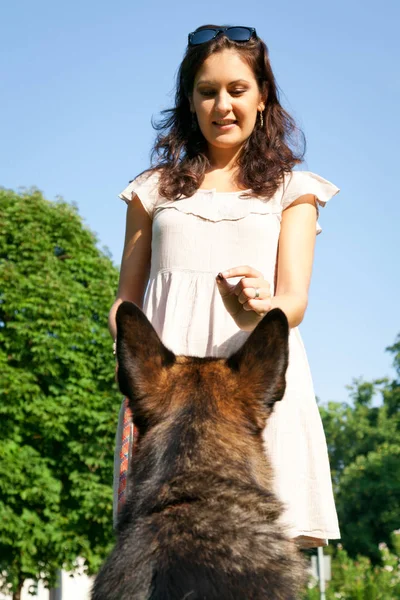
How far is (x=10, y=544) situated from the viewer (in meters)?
26.1

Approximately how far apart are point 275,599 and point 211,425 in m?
0.76

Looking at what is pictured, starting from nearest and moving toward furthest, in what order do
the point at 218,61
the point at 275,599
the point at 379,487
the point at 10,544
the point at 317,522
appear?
1. the point at 275,599
2. the point at 317,522
3. the point at 218,61
4. the point at 10,544
5. the point at 379,487

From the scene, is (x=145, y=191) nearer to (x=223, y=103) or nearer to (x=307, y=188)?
(x=223, y=103)

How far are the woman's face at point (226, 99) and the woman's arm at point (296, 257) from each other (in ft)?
1.91

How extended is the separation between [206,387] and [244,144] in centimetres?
214

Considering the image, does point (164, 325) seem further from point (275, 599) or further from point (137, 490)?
point (275, 599)

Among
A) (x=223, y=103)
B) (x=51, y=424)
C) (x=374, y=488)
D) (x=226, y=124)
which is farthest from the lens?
(x=374, y=488)

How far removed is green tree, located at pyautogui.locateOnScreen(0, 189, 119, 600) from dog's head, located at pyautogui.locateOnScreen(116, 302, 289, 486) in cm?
2286

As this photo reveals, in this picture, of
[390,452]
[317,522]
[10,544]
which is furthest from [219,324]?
[390,452]

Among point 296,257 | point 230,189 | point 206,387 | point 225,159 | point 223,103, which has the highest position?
point 223,103

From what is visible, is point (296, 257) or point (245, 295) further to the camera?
point (296, 257)

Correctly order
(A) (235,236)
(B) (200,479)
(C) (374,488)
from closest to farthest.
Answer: (B) (200,479)
(A) (235,236)
(C) (374,488)

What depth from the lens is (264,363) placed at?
13.1ft

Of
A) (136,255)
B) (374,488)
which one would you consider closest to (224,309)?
(136,255)
